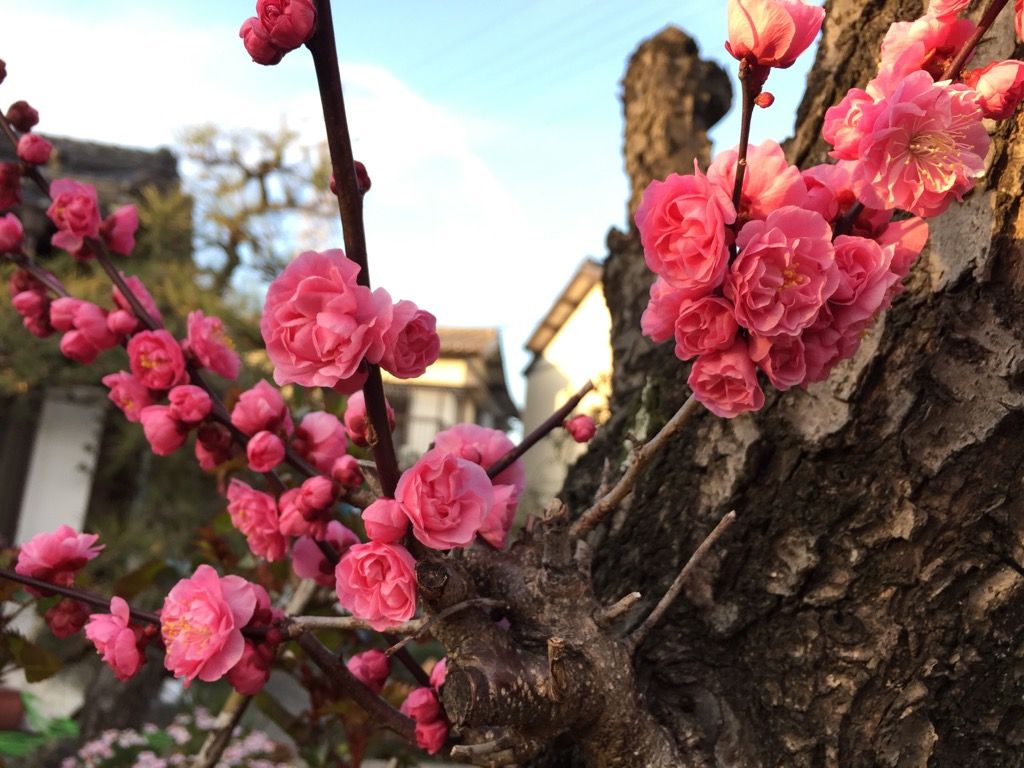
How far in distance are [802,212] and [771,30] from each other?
0.17m

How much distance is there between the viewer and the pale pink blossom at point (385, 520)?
830 millimetres

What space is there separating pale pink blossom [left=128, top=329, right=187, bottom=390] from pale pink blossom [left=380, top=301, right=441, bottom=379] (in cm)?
55

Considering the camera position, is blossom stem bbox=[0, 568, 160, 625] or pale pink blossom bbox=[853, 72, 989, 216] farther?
blossom stem bbox=[0, 568, 160, 625]

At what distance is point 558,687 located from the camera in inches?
34.4

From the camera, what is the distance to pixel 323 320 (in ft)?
2.27

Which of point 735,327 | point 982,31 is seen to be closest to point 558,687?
point 735,327

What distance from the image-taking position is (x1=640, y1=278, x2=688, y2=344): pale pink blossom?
0.80m

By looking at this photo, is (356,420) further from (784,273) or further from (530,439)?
(784,273)

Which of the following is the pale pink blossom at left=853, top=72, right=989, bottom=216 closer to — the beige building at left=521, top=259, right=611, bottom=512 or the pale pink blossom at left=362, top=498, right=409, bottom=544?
the pale pink blossom at left=362, top=498, right=409, bottom=544

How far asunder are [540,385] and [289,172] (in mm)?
8367

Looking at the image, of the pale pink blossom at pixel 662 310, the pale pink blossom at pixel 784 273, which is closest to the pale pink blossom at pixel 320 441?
the pale pink blossom at pixel 662 310

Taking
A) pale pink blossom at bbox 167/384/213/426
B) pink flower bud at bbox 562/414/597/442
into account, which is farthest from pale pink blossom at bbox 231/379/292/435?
pink flower bud at bbox 562/414/597/442

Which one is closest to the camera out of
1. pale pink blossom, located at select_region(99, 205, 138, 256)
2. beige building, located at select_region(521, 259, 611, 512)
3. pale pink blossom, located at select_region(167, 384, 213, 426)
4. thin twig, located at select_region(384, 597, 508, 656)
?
thin twig, located at select_region(384, 597, 508, 656)

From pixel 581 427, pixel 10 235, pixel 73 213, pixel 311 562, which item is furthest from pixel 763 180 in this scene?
pixel 10 235
